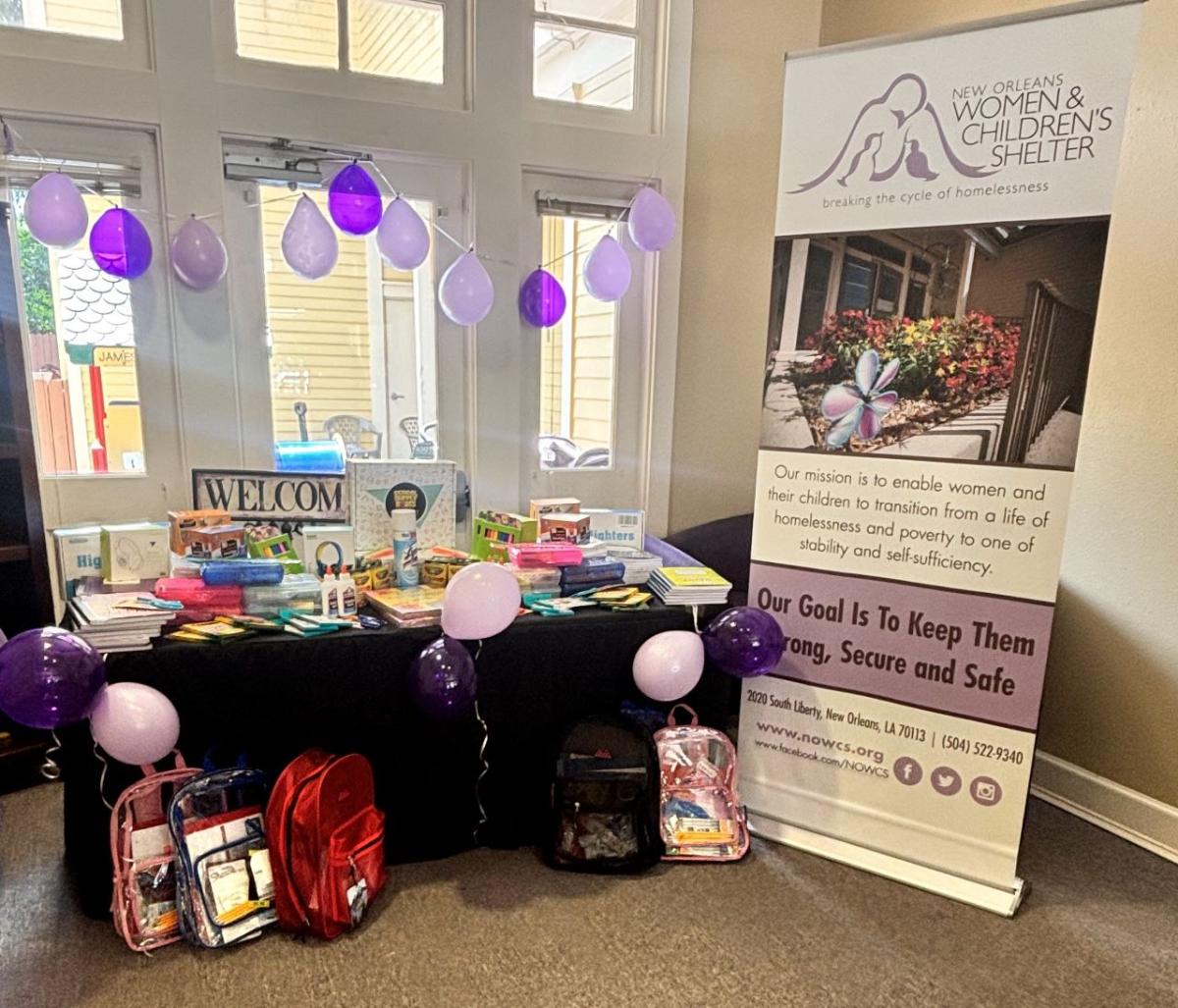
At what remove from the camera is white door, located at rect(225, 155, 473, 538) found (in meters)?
2.58

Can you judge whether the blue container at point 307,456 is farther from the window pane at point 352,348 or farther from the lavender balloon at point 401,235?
the lavender balloon at point 401,235

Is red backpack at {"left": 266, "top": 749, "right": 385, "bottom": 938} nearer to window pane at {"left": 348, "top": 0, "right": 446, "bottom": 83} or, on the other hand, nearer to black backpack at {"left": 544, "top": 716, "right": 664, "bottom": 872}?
black backpack at {"left": 544, "top": 716, "right": 664, "bottom": 872}

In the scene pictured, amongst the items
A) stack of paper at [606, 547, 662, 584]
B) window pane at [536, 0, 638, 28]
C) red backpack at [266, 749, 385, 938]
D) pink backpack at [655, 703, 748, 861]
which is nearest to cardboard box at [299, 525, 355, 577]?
red backpack at [266, 749, 385, 938]

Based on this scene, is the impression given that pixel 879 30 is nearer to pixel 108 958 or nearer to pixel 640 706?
pixel 640 706

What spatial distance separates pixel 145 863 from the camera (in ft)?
5.78

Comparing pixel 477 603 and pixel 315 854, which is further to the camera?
pixel 477 603

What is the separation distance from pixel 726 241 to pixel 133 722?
2.52 meters

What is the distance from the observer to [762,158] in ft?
9.96

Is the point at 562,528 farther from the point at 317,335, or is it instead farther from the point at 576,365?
the point at 317,335

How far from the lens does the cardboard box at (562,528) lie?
2.31 m

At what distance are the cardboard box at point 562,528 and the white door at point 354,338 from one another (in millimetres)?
699

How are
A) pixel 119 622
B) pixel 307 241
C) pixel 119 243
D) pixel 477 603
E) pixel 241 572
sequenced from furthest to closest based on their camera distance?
pixel 307 241
pixel 119 243
pixel 241 572
pixel 477 603
pixel 119 622

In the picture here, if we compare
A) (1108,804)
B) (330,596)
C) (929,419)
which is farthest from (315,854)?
(1108,804)

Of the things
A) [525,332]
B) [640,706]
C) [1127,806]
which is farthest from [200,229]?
[1127,806]
